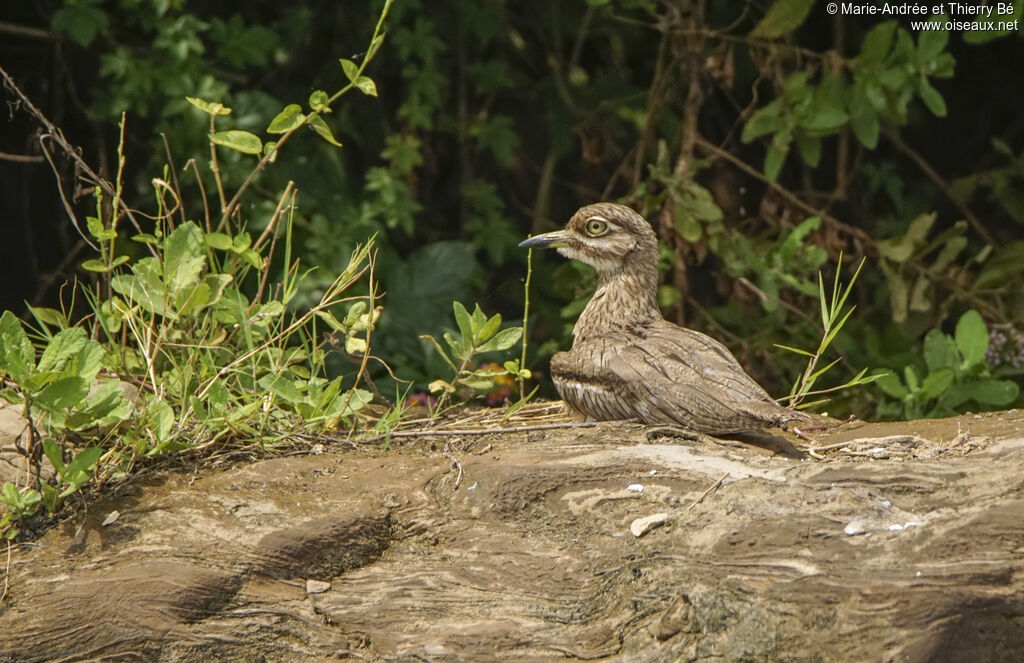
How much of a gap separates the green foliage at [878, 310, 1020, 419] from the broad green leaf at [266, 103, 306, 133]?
253cm

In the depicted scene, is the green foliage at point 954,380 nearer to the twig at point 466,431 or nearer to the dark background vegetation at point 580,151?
the dark background vegetation at point 580,151

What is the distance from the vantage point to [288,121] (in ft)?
13.2

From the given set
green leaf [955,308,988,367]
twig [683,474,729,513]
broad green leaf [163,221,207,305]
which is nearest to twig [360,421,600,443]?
broad green leaf [163,221,207,305]

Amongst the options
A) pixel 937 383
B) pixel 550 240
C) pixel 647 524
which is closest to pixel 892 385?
pixel 937 383

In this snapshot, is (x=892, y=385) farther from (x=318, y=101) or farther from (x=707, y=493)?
(x=318, y=101)

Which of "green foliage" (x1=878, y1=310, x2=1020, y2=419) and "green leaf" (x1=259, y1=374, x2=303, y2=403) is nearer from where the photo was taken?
"green leaf" (x1=259, y1=374, x2=303, y2=403)

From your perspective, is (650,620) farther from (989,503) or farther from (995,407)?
(995,407)

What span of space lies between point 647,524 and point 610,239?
200 centimetres

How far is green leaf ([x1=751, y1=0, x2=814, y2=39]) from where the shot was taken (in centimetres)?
551

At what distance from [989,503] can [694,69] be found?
3.53 meters

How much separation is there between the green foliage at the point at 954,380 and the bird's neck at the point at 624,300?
101cm

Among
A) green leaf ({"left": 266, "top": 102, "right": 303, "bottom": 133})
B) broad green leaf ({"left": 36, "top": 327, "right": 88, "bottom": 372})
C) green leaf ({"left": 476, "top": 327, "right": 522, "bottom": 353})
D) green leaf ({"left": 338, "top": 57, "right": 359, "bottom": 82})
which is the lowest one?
green leaf ({"left": 476, "top": 327, "right": 522, "bottom": 353})

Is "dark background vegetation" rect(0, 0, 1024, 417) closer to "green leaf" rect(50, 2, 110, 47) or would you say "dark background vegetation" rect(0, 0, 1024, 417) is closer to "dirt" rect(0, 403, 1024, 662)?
"green leaf" rect(50, 2, 110, 47)

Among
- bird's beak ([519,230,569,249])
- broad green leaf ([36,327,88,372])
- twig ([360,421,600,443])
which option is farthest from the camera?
bird's beak ([519,230,569,249])
